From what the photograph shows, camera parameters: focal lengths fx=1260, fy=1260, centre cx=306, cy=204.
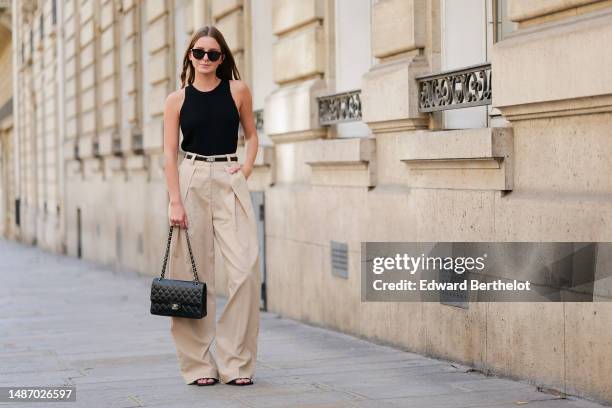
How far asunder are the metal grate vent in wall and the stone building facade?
1.0 inches

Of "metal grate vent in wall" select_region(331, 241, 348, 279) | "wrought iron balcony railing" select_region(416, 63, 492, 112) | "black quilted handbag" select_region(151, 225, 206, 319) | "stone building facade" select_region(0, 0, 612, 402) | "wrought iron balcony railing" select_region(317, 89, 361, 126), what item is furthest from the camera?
"wrought iron balcony railing" select_region(317, 89, 361, 126)

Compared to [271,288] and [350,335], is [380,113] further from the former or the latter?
[271,288]

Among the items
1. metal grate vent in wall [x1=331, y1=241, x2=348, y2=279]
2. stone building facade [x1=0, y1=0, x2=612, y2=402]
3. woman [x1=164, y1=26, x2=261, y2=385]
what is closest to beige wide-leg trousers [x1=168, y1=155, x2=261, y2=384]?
woman [x1=164, y1=26, x2=261, y2=385]

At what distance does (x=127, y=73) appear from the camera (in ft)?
64.4

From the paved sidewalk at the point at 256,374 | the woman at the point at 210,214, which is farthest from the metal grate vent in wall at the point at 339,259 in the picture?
the woman at the point at 210,214

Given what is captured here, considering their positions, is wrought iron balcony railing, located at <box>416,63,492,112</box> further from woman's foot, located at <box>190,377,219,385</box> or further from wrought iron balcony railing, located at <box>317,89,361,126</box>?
woman's foot, located at <box>190,377,219,385</box>

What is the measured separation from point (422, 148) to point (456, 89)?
44 centimetres

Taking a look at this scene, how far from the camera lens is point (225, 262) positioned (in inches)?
276

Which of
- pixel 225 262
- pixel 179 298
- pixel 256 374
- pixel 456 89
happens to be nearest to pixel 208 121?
pixel 225 262

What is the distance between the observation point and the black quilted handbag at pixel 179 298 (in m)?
6.75

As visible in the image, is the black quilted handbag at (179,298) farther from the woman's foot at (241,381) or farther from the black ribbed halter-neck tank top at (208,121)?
the black ribbed halter-neck tank top at (208,121)

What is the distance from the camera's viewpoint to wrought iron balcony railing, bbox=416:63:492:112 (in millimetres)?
7723

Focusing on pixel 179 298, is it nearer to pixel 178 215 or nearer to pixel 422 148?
pixel 178 215

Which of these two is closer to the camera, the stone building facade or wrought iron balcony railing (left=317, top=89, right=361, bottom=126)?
the stone building facade
